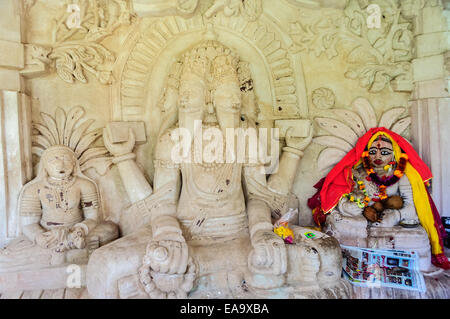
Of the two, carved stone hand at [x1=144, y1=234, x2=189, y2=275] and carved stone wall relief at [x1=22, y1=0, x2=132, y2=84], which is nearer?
carved stone hand at [x1=144, y1=234, x2=189, y2=275]

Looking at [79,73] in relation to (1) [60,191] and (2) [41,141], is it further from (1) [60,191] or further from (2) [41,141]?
(1) [60,191]

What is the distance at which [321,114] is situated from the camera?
11.3 ft

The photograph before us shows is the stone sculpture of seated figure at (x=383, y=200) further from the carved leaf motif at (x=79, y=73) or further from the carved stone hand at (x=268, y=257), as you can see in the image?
the carved leaf motif at (x=79, y=73)

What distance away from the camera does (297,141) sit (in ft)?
10.7

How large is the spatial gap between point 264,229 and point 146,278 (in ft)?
3.19

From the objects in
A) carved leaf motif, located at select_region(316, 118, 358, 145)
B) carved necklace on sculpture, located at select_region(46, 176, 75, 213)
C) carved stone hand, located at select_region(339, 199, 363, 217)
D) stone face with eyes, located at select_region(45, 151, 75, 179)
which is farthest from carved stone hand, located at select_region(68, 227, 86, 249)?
carved leaf motif, located at select_region(316, 118, 358, 145)

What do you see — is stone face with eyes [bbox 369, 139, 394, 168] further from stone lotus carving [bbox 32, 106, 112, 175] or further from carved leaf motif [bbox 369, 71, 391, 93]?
stone lotus carving [bbox 32, 106, 112, 175]

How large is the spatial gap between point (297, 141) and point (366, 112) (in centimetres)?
83

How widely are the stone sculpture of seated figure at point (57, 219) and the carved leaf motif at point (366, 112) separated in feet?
8.94

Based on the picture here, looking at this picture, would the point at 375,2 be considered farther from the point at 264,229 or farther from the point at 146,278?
the point at 146,278

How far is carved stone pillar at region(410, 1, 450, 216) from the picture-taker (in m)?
3.20

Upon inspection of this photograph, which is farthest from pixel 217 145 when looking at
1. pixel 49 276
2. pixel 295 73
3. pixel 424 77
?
pixel 424 77

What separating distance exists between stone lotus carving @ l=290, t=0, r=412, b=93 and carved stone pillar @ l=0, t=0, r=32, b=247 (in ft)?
8.63

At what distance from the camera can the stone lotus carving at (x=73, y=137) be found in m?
3.08
